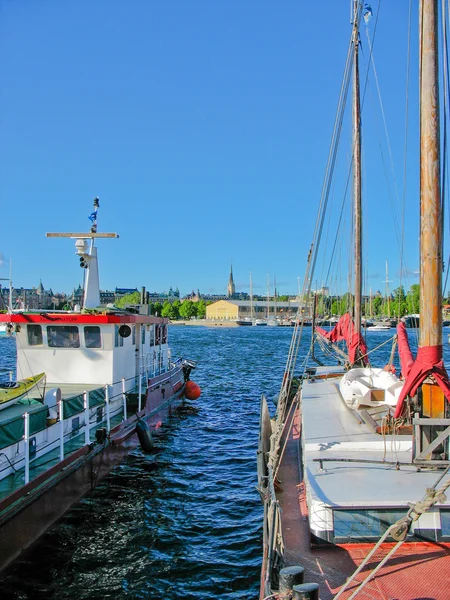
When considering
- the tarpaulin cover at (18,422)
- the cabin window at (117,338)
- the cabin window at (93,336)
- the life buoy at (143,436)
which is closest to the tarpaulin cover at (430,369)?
the tarpaulin cover at (18,422)

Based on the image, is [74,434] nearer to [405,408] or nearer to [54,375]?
[54,375]

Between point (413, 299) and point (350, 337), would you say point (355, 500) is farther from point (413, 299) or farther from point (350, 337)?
point (413, 299)

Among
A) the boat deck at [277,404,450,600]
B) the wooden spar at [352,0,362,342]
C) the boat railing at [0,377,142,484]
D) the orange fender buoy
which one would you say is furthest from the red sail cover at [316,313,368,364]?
the boat deck at [277,404,450,600]

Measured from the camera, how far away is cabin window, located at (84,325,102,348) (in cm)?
1858

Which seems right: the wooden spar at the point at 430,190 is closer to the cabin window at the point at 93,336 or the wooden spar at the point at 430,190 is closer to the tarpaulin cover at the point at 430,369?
the tarpaulin cover at the point at 430,369

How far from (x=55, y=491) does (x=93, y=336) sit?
726 cm

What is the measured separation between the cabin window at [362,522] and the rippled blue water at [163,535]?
3.93 meters

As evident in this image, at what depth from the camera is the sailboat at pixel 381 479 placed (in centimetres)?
638

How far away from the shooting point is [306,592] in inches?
215

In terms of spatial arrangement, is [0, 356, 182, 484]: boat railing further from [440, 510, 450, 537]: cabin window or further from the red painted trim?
[440, 510, 450, 537]: cabin window

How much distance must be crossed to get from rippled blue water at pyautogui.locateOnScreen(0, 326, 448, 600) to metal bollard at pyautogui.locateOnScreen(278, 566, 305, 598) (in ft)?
16.4

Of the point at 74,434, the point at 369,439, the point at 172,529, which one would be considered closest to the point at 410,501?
the point at 369,439

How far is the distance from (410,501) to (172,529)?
7997mm

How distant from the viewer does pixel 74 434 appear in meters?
15.0
